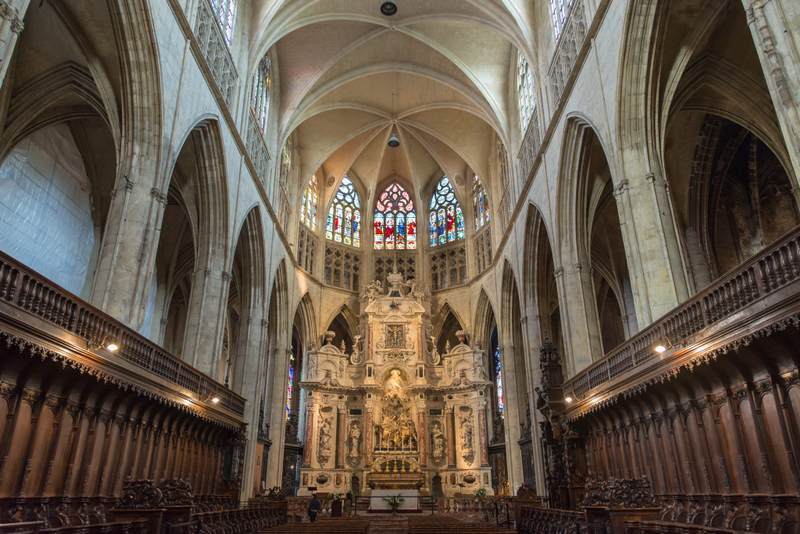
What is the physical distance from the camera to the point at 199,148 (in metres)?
17.4

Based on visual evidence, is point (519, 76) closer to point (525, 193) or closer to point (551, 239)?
point (525, 193)

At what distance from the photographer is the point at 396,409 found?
2872 centimetres

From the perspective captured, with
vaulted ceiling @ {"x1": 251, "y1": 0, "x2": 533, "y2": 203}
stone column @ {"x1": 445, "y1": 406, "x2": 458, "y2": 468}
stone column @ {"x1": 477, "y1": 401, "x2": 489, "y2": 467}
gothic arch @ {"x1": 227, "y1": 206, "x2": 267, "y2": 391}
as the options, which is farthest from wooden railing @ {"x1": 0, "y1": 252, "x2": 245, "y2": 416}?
stone column @ {"x1": 477, "y1": 401, "x2": 489, "y2": 467}

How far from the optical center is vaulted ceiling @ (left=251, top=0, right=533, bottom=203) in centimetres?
2306

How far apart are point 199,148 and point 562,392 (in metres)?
12.3

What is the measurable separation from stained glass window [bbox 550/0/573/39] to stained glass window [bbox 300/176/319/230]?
52.1 feet

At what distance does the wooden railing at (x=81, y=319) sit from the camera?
25.0 feet

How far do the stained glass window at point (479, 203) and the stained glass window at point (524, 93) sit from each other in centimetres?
710

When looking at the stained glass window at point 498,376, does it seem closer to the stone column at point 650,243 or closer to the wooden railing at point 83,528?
the stone column at point 650,243

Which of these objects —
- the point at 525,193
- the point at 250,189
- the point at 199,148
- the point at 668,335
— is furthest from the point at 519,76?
the point at 668,335

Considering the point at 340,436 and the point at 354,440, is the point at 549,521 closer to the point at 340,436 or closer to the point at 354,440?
the point at 354,440

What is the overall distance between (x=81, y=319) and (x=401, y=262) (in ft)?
83.3

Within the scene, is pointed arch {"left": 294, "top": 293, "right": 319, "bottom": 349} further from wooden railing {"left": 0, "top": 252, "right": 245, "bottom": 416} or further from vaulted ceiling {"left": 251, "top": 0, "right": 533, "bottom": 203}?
wooden railing {"left": 0, "top": 252, "right": 245, "bottom": 416}

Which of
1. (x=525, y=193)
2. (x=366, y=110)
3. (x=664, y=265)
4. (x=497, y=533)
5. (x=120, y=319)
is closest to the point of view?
(x=497, y=533)
